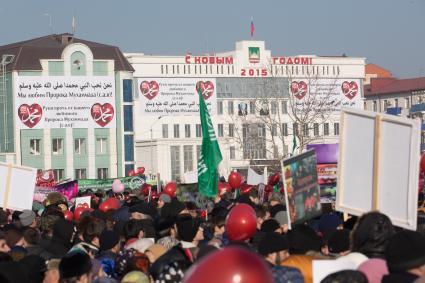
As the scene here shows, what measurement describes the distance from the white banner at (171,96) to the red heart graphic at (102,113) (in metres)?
26.6

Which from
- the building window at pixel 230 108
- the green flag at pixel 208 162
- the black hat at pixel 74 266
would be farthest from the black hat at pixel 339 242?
the building window at pixel 230 108

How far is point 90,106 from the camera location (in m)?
85.5

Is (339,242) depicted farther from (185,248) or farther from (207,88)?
(207,88)

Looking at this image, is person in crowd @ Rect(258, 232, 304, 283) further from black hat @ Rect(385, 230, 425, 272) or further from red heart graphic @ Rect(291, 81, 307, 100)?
red heart graphic @ Rect(291, 81, 307, 100)

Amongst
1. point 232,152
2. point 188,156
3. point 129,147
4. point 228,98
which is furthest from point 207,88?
point 129,147

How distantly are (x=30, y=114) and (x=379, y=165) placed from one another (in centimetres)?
7953

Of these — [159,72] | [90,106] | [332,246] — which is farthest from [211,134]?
[159,72]

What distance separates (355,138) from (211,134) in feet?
33.5

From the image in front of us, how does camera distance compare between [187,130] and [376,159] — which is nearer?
[376,159]

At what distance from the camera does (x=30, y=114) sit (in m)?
86.4

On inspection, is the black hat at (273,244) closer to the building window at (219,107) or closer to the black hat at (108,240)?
the black hat at (108,240)

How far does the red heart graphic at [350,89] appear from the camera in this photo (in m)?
123

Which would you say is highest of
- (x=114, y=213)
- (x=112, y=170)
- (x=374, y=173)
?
(x=374, y=173)

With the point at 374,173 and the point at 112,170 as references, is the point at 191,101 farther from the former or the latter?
the point at 374,173
